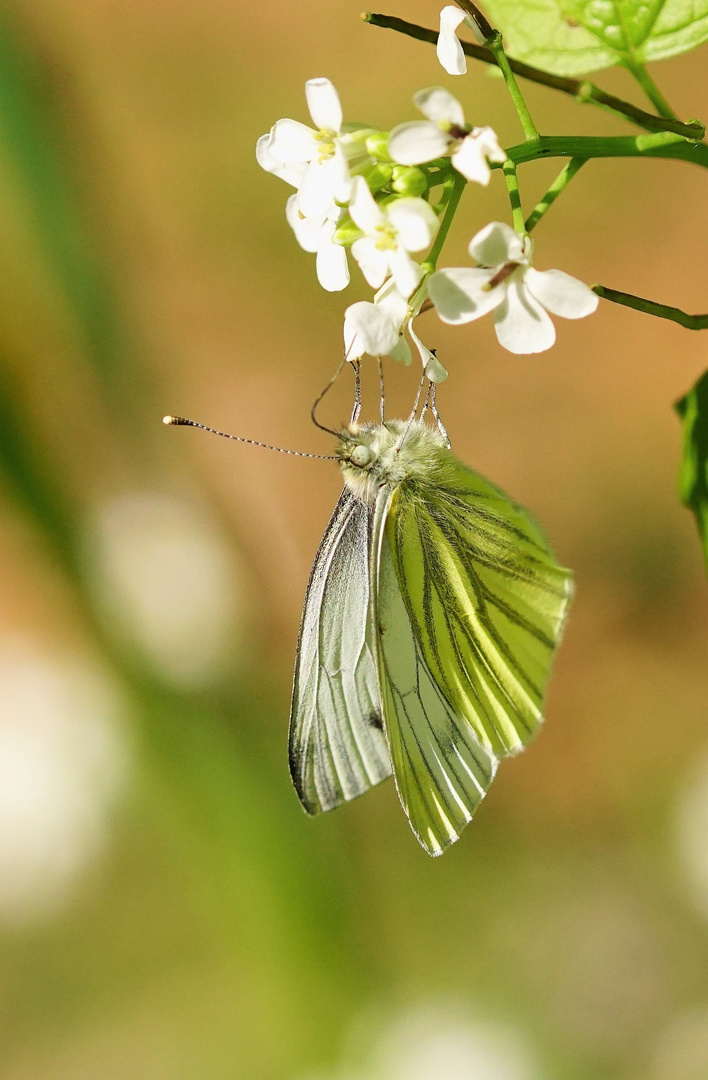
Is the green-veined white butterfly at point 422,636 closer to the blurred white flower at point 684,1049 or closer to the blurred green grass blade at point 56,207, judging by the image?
the blurred white flower at point 684,1049

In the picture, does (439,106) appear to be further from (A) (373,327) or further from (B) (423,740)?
(B) (423,740)

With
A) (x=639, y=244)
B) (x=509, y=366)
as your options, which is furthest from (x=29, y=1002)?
(x=639, y=244)

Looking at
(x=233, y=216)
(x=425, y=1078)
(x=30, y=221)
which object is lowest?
(x=425, y=1078)

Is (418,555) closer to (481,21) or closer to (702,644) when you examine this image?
(481,21)

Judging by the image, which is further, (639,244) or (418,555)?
(639,244)

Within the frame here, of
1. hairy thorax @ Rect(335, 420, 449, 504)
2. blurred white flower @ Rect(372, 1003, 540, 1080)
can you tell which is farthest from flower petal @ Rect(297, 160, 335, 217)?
blurred white flower @ Rect(372, 1003, 540, 1080)

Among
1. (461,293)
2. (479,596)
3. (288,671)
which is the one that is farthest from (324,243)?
(288,671)
